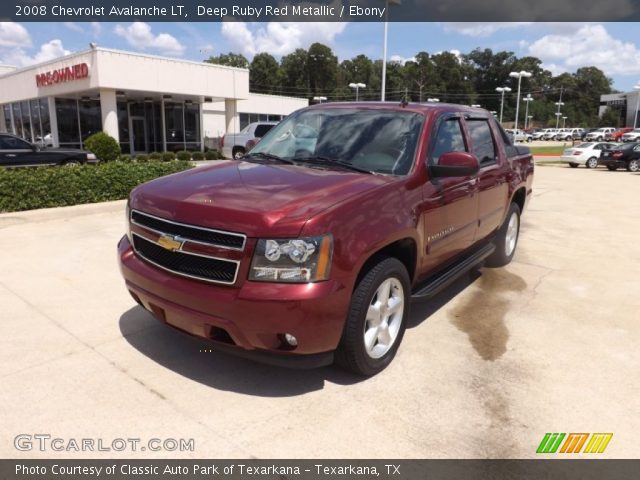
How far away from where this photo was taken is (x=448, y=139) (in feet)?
14.5

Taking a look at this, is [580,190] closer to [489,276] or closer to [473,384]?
[489,276]

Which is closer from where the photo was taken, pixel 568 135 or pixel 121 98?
pixel 121 98

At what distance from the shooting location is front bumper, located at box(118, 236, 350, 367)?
282 centimetres

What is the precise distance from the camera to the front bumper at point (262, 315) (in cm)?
282

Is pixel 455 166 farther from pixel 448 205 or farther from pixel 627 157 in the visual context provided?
pixel 627 157

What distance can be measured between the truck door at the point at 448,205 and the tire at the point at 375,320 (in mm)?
495

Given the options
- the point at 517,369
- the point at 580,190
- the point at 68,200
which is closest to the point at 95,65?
the point at 68,200

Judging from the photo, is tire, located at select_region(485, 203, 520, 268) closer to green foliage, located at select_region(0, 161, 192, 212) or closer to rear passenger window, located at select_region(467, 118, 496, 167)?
rear passenger window, located at select_region(467, 118, 496, 167)

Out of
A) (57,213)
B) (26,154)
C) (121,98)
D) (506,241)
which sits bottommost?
(57,213)

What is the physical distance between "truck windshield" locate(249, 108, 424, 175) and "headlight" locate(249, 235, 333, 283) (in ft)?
3.75

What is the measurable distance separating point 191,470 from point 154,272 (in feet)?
4.19

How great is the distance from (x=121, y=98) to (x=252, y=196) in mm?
30023

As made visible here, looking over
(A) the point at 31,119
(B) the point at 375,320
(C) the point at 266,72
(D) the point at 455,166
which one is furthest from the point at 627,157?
(C) the point at 266,72

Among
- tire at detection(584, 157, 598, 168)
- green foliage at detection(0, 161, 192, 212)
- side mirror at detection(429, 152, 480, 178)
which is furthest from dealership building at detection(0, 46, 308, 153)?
side mirror at detection(429, 152, 480, 178)
